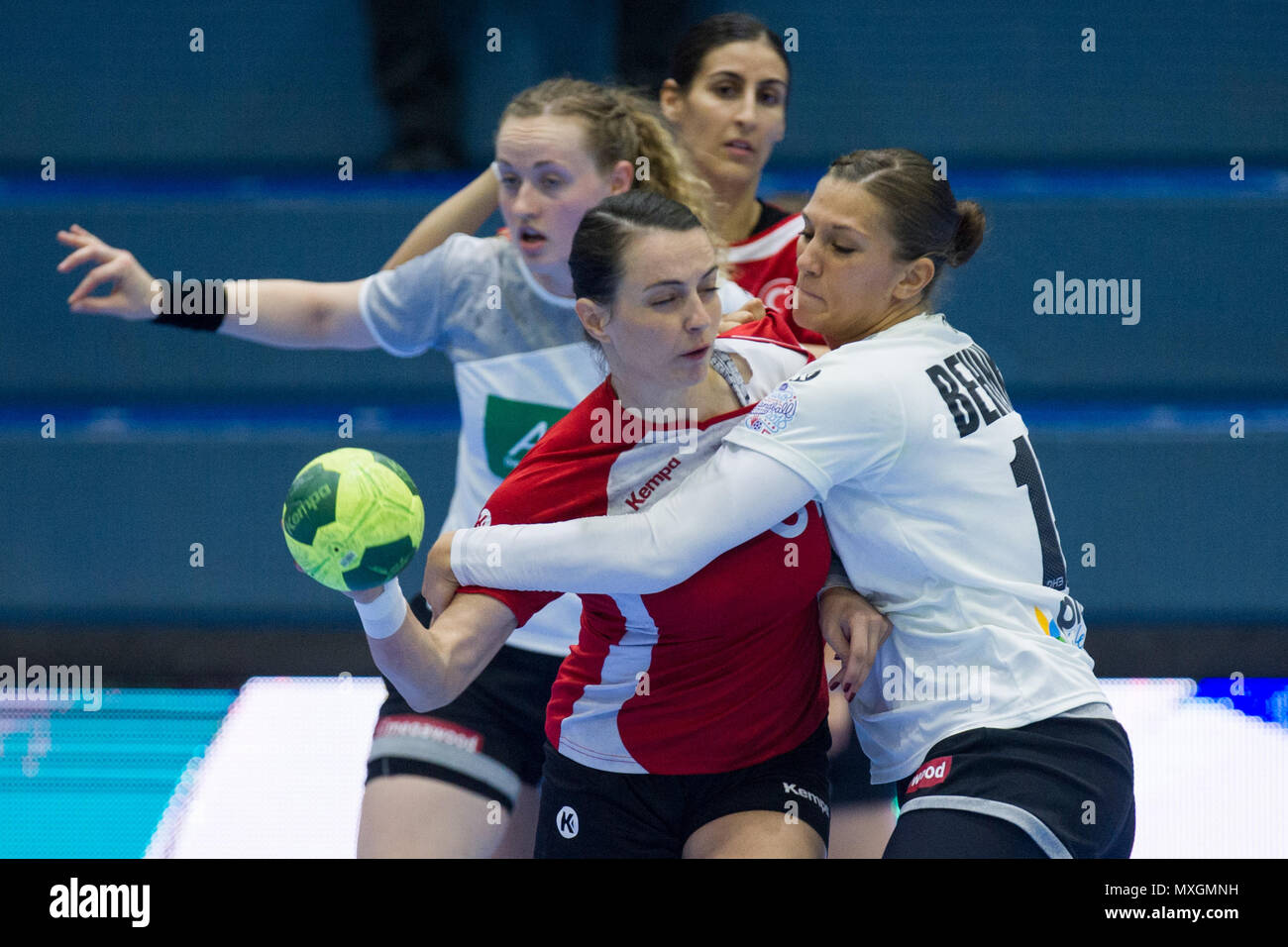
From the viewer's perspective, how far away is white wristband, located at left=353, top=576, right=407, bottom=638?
6.08 feet

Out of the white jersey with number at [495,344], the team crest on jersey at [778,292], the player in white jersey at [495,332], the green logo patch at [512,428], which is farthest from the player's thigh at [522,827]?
the team crest on jersey at [778,292]

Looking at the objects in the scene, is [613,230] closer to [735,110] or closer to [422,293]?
[422,293]

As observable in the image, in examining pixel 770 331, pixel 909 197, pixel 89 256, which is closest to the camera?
pixel 909 197

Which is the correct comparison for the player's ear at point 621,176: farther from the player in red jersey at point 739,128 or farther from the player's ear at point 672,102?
the player's ear at point 672,102

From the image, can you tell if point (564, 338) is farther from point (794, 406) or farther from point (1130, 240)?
point (1130, 240)

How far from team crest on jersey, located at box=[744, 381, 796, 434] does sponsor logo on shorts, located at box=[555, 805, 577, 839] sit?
67 centimetres

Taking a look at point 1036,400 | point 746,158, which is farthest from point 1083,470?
point 746,158

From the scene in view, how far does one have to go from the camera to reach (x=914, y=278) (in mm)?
2148

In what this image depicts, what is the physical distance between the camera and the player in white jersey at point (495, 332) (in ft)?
8.15

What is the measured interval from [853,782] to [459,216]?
1438 mm

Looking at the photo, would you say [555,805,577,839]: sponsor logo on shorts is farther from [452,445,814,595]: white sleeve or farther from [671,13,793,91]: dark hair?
[671,13,793,91]: dark hair

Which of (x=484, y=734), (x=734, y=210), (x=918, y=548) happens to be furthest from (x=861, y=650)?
(x=734, y=210)

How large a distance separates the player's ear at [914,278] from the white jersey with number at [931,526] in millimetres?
103

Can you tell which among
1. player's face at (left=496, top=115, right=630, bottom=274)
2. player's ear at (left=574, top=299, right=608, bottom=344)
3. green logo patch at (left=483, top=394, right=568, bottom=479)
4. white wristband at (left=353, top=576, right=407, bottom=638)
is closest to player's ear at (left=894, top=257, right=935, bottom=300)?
player's ear at (left=574, top=299, right=608, bottom=344)
